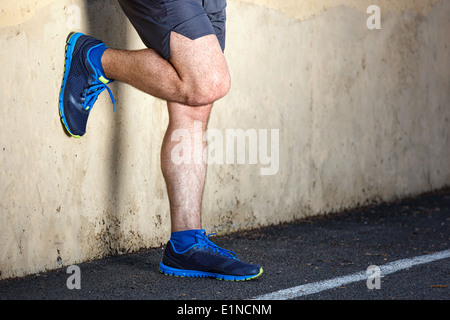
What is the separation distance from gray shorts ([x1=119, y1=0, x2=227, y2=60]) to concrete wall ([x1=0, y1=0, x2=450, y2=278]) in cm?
46

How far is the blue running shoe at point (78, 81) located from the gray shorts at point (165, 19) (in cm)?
30

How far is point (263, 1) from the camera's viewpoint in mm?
4234

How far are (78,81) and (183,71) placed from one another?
551 mm

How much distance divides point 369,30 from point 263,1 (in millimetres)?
1090

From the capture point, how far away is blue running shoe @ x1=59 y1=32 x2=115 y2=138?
124 inches

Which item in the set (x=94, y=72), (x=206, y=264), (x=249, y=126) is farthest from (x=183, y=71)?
(x=249, y=126)

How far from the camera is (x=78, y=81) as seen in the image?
3.16 m

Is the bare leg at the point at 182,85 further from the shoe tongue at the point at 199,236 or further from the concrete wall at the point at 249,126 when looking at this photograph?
the concrete wall at the point at 249,126

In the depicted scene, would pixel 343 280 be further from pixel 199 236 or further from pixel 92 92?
pixel 92 92

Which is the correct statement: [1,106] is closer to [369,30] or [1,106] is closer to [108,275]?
[108,275]

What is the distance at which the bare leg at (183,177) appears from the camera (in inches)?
122

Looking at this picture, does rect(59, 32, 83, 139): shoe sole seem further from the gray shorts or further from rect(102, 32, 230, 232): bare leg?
the gray shorts

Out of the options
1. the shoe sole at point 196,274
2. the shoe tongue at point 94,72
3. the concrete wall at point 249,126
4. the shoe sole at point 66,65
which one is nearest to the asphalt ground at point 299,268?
the shoe sole at point 196,274

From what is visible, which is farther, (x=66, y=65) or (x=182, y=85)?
(x=66, y=65)
